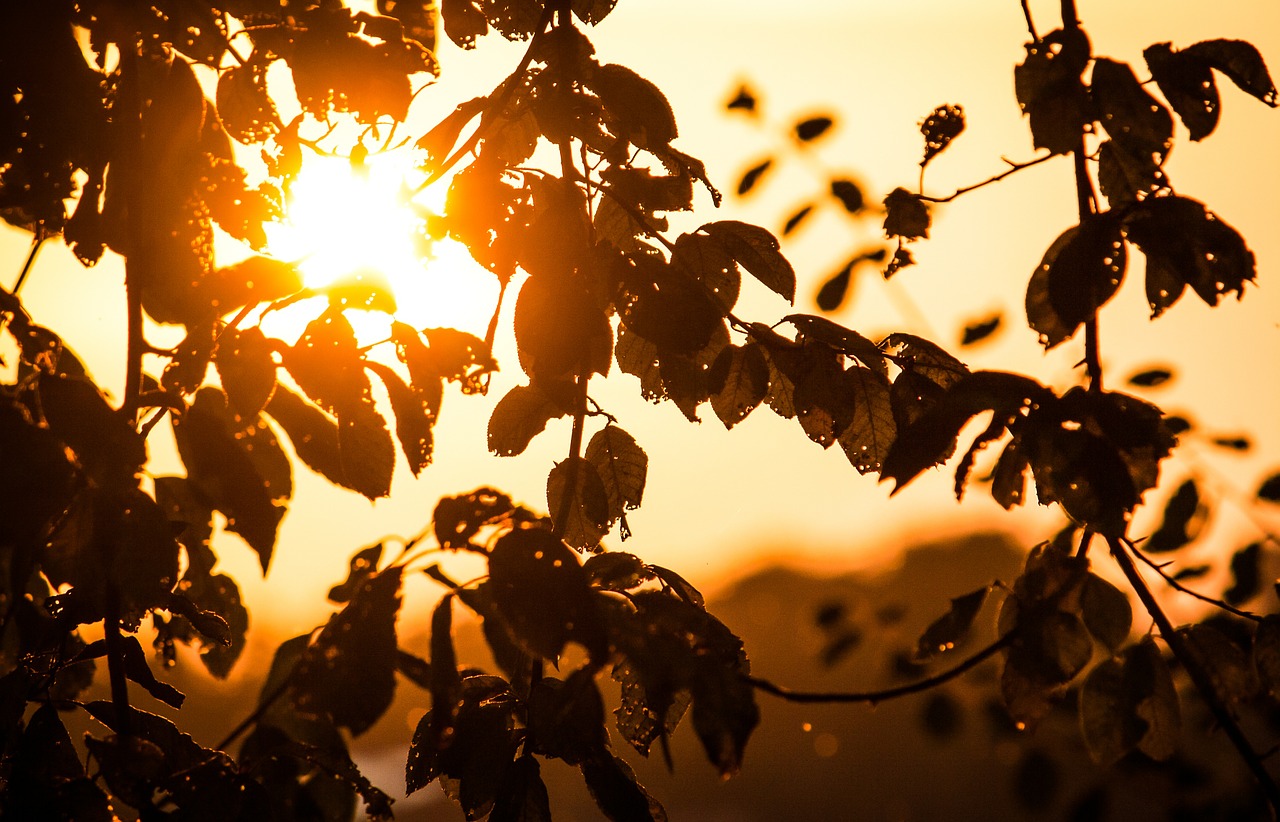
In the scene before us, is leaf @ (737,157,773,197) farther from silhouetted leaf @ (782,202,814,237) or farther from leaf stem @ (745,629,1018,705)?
leaf stem @ (745,629,1018,705)

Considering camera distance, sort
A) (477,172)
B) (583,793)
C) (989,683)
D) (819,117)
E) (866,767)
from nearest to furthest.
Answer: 1. (477,172)
2. (819,117)
3. (989,683)
4. (583,793)
5. (866,767)

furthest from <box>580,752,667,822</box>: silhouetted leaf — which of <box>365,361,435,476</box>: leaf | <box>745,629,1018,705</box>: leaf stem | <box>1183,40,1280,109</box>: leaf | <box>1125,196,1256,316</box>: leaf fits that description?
<box>1183,40,1280,109</box>: leaf

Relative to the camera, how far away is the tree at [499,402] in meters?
0.98

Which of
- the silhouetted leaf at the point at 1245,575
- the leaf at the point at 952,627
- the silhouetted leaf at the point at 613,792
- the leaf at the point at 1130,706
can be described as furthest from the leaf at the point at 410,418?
the silhouetted leaf at the point at 1245,575

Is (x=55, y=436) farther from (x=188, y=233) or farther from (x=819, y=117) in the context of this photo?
(x=819, y=117)

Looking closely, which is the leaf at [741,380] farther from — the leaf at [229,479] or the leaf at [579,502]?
the leaf at [229,479]

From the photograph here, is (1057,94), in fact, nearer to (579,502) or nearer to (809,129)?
(579,502)

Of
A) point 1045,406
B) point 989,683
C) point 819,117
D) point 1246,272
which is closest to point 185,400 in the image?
point 1045,406

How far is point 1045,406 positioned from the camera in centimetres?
112

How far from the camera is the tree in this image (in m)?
0.98

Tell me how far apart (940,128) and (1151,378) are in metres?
1.17

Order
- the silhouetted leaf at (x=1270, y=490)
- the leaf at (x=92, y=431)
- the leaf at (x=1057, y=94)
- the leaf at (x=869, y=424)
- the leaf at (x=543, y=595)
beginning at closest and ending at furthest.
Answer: the leaf at (x=543, y=595)
the leaf at (x=92, y=431)
the leaf at (x=1057, y=94)
the leaf at (x=869, y=424)
the silhouetted leaf at (x=1270, y=490)

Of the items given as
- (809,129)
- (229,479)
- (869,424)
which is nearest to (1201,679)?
(869,424)

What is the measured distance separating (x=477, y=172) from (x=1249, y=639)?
1.62m
